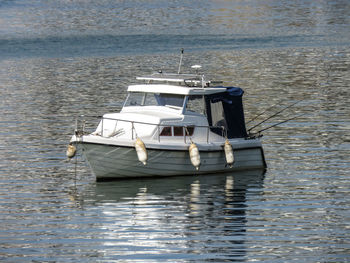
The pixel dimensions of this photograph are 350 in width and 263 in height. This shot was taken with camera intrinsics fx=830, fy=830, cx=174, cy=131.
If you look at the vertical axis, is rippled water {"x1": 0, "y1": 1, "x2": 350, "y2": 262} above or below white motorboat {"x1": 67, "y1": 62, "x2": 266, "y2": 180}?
below

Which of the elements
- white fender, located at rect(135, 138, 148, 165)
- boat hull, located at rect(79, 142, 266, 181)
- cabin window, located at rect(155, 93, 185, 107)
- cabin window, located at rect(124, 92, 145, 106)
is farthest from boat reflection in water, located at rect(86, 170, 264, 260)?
cabin window, located at rect(124, 92, 145, 106)

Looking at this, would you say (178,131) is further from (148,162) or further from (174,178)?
(174,178)

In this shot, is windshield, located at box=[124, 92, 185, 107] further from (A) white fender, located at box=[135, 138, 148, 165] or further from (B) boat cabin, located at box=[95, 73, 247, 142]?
(A) white fender, located at box=[135, 138, 148, 165]

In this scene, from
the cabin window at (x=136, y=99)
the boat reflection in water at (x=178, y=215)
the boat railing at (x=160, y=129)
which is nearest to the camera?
the boat reflection in water at (x=178, y=215)

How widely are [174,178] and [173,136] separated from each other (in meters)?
1.69

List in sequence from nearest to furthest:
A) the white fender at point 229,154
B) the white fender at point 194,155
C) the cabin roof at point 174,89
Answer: the white fender at point 194,155 → the white fender at point 229,154 → the cabin roof at point 174,89

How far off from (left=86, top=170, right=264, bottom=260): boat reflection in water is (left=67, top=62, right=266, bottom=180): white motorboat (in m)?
0.57

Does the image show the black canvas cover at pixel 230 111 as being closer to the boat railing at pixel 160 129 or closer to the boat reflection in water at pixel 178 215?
the boat railing at pixel 160 129

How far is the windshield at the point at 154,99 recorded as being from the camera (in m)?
32.8

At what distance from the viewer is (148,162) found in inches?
1221

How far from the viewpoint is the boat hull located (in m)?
30.5

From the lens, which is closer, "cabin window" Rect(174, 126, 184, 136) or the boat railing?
the boat railing

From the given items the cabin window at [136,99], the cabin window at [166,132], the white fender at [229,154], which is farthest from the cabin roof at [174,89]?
the white fender at [229,154]

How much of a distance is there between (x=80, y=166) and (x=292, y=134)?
11777 millimetres
